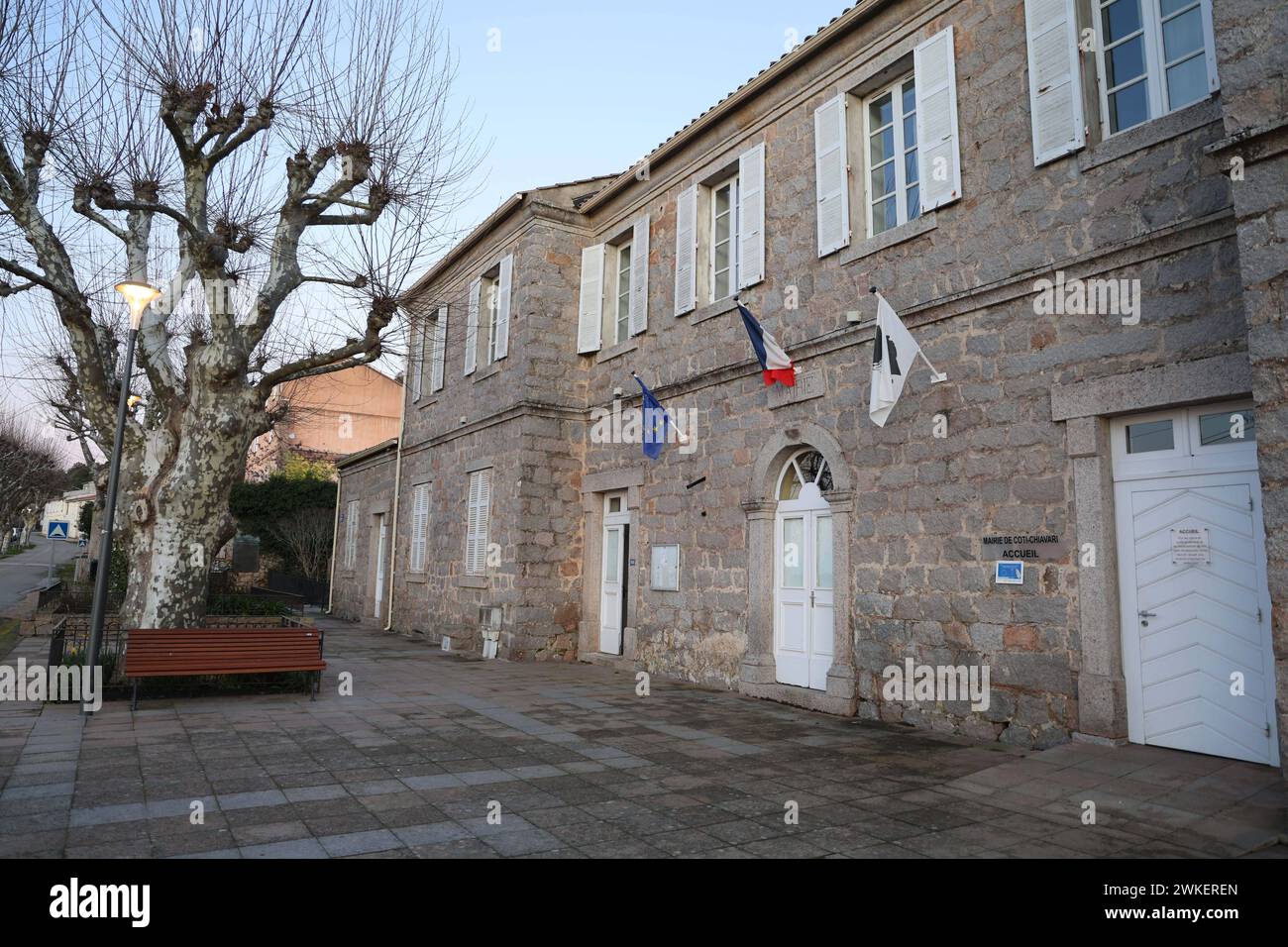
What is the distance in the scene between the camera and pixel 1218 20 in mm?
4320

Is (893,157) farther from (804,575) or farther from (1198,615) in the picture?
(1198,615)

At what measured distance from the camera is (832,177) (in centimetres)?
789

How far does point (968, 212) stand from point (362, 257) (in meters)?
6.51

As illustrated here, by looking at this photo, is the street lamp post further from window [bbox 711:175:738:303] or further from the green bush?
window [bbox 711:175:738:303]

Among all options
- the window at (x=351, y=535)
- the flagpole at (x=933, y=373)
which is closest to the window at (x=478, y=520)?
the window at (x=351, y=535)

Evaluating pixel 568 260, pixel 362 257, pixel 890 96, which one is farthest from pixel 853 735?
pixel 568 260

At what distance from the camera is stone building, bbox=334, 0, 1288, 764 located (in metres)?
5.00

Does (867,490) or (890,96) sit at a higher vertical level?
(890,96)

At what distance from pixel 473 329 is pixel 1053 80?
9897 millimetres

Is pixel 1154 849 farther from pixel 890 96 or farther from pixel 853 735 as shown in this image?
pixel 890 96

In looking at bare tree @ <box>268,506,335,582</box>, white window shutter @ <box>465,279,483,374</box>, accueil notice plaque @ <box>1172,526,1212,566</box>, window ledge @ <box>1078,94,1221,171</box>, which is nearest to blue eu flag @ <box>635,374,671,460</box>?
white window shutter @ <box>465,279,483,374</box>

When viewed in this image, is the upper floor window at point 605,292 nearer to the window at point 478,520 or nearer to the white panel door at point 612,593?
the window at point 478,520

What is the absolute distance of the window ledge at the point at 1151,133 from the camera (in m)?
5.13

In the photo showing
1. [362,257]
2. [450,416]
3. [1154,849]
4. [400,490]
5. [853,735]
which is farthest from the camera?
[400,490]
